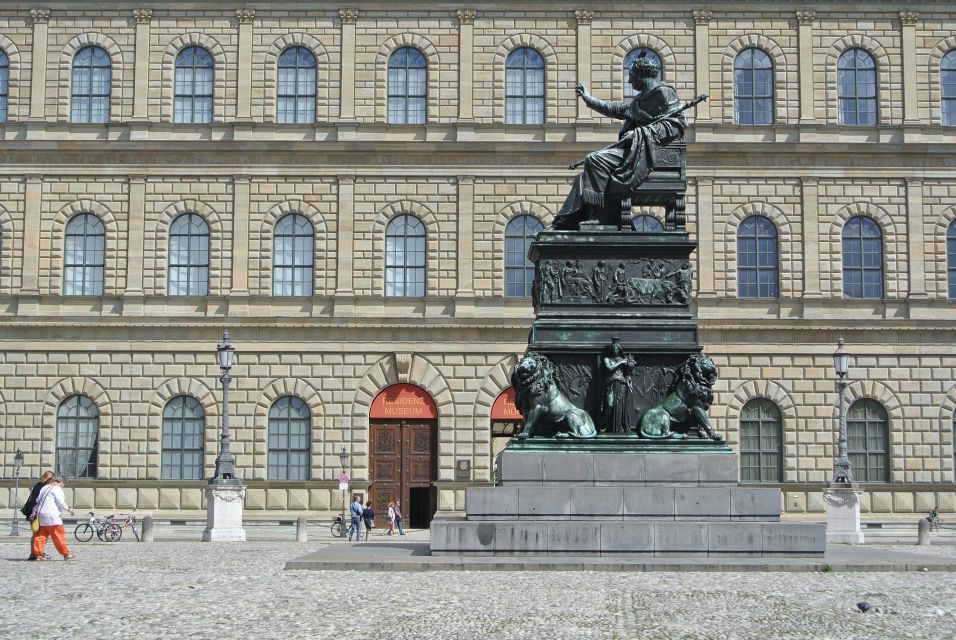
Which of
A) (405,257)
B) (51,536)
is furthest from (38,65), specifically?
(51,536)

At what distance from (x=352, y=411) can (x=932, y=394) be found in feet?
62.4

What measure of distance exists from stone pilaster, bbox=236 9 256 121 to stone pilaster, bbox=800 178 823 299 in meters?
18.7

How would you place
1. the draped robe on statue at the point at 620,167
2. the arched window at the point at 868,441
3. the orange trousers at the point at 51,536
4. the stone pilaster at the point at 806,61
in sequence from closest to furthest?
the draped robe on statue at the point at 620,167
the orange trousers at the point at 51,536
the arched window at the point at 868,441
the stone pilaster at the point at 806,61

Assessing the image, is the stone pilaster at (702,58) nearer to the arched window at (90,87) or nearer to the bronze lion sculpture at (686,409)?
the arched window at (90,87)

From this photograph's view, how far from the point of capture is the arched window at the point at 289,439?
45625 millimetres

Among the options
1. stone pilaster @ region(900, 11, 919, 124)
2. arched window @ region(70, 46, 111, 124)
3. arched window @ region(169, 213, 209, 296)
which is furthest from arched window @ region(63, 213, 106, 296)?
stone pilaster @ region(900, 11, 919, 124)

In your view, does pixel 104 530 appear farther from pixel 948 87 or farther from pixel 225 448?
pixel 948 87

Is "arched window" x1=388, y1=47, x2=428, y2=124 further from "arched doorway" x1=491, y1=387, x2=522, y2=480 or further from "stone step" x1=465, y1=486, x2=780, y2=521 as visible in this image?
"stone step" x1=465, y1=486, x2=780, y2=521

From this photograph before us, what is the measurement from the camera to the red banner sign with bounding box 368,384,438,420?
45938 millimetres

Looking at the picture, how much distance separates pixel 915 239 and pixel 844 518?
12800 mm

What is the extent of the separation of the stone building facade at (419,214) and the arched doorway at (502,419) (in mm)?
278

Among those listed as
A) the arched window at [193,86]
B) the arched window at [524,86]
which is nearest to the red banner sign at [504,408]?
the arched window at [524,86]

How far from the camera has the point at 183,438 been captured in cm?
4591

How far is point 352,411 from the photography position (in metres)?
45.8
